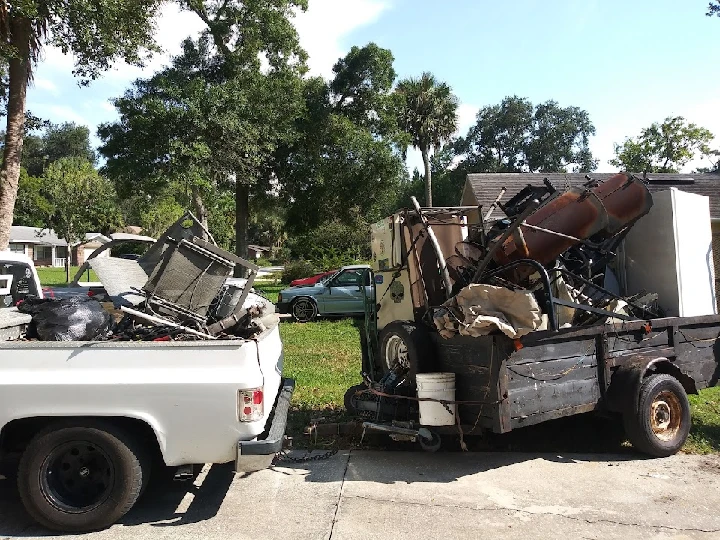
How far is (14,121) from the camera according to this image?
11.9 meters

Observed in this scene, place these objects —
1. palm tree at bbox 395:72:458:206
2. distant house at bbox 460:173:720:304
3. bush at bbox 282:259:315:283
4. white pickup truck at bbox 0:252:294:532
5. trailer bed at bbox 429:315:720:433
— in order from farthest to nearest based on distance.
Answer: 1. palm tree at bbox 395:72:458:206
2. bush at bbox 282:259:315:283
3. distant house at bbox 460:173:720:304
4. trailer bed at bbox 429:315:720:433
5. white pickup truck at bbox 0:252:294:532

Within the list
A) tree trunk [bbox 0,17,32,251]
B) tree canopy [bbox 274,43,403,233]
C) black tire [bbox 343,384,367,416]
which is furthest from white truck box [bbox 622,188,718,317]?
tree canopy [bbox 274,43,403,233]

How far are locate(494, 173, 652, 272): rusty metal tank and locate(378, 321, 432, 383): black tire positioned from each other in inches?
41.7

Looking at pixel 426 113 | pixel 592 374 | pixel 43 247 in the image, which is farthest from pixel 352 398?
pixel 43 247

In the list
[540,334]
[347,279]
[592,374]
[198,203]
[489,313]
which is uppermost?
[198,203]

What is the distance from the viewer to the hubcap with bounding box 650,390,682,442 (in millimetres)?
5504

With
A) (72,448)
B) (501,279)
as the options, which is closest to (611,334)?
(501,279)

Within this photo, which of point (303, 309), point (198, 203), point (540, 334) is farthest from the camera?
point (198, 203)

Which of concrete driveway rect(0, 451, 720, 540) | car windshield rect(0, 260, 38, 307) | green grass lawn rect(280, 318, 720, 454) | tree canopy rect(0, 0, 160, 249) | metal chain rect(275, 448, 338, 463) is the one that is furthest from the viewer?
tree canopy rect(0, 0, 160, 249)

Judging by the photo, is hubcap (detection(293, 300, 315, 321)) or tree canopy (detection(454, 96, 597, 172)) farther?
tree canopy (detection(454, 96, 597, 172))

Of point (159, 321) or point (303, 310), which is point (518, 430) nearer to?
point (159, 321)

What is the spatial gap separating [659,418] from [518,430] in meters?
1.38

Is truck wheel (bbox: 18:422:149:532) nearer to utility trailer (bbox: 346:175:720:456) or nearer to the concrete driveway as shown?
the concrete driveway

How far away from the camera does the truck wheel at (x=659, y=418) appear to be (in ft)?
17.2
